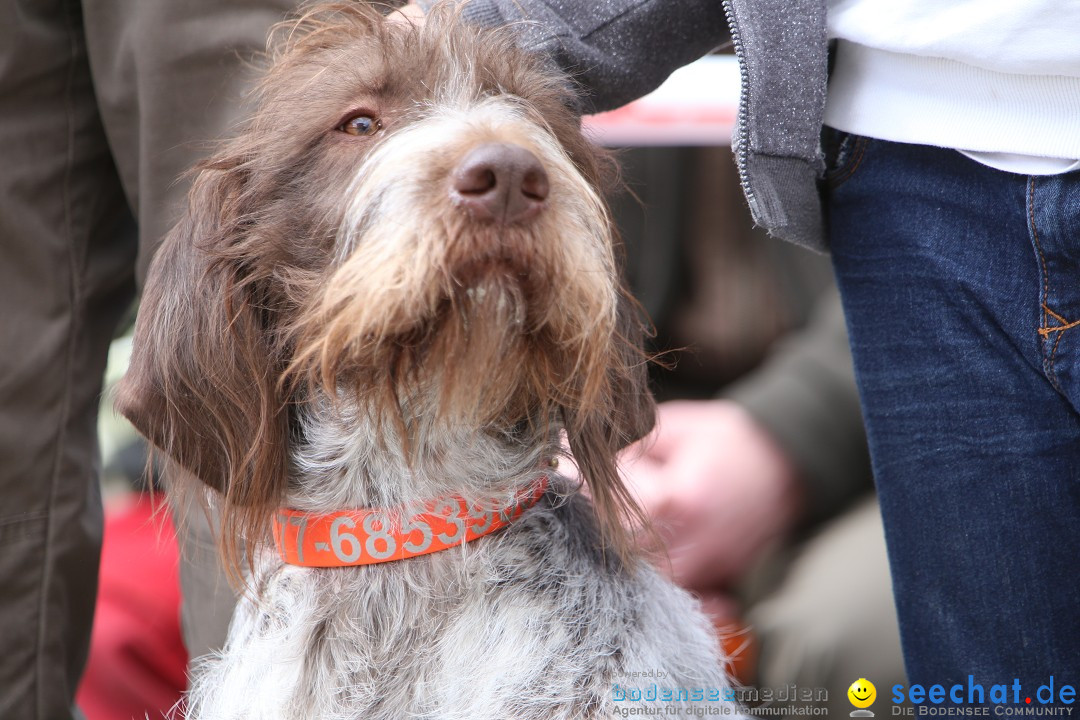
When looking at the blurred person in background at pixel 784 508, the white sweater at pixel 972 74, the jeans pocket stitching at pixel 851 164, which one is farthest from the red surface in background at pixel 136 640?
the white sweater at pixel 972 74

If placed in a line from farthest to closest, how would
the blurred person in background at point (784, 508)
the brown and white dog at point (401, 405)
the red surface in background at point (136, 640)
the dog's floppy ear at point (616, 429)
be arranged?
the red surface in background at point (136, 640) → the blurred person in background at point (784, 508) → the dog's floppy ear at point (616, 429) → the brown and white dog at point (401, 405)

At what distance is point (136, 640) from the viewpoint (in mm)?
3254

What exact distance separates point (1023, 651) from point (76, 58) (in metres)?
2.49

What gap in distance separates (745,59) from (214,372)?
1.13 metres

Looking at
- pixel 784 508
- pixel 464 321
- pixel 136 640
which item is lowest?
pixel 136 640

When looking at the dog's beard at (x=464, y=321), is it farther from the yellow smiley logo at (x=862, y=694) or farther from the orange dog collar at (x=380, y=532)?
the yellow smiley logo at (x=862, y=694)

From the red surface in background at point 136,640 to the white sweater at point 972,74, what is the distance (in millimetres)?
2430

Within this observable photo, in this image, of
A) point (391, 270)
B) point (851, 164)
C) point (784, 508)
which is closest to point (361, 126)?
point (391, 270)

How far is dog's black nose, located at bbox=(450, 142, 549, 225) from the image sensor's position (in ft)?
4.98

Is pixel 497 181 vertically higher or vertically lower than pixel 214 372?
higher

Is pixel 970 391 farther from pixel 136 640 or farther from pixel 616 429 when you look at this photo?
pixel 136 640

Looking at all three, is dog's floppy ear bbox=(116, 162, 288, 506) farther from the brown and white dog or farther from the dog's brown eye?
the dog's brown eye

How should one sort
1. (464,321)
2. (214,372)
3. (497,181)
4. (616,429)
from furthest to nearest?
(616,429)
(214,372)
(464,321)
(497,181)

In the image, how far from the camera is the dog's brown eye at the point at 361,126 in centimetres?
184
